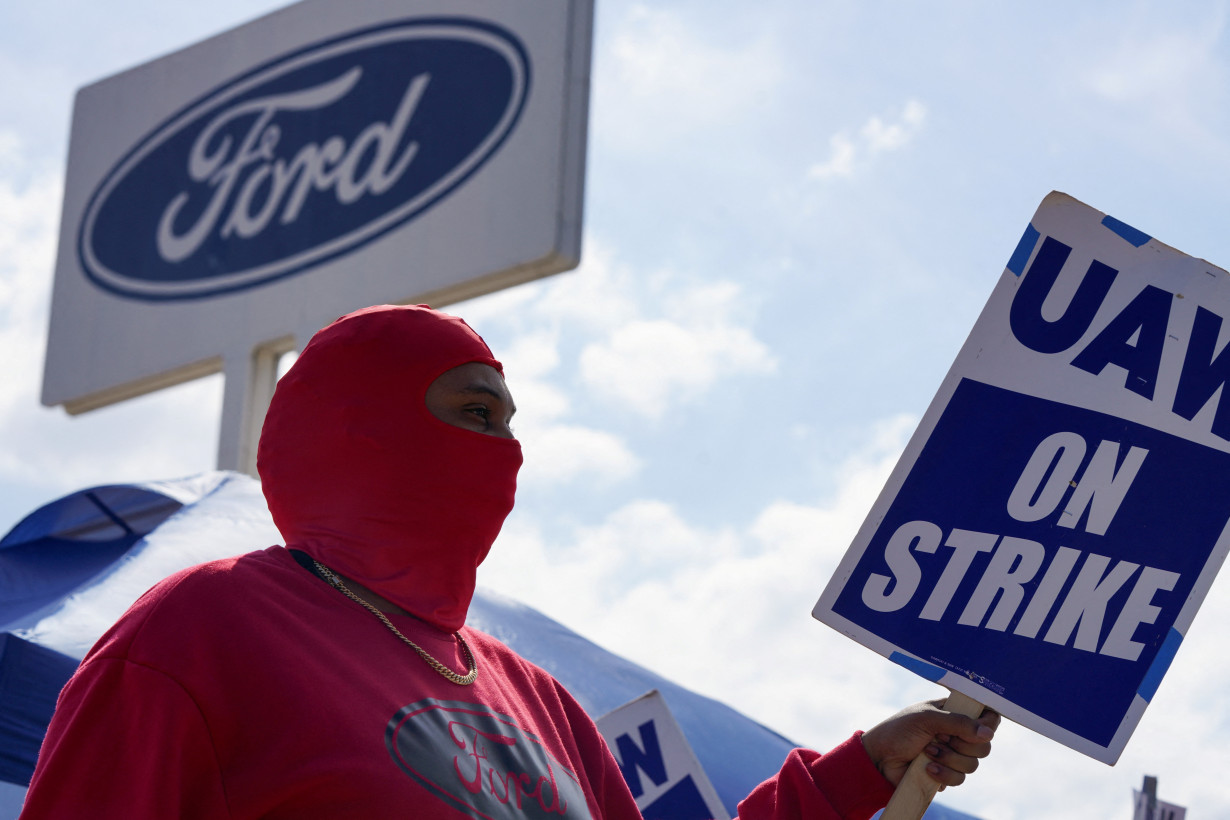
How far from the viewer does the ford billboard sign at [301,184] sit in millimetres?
7137

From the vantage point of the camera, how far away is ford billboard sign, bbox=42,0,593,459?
7137 mm

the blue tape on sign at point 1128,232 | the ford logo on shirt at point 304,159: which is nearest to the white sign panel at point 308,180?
the ford logo on shirt at point 304,159

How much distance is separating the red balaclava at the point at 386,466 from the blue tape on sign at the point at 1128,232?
94 cm

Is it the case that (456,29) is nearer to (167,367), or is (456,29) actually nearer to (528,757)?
(167,367)

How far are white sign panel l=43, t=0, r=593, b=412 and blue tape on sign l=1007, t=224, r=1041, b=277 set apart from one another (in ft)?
15.9

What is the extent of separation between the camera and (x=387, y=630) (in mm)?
1644

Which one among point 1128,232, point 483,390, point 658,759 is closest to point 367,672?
point 483,390

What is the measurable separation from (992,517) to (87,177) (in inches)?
320

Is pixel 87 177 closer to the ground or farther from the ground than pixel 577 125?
closer to the ground

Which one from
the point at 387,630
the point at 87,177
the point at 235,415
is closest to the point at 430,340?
the point at 387,630

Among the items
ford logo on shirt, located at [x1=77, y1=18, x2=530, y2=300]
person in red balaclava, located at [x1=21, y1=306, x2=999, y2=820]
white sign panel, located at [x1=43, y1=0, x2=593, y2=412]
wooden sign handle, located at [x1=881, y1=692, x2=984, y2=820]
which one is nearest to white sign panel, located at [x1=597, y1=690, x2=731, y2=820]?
person in red balaclava, located at [x1=21, y1=306, x2=999, y2=820]

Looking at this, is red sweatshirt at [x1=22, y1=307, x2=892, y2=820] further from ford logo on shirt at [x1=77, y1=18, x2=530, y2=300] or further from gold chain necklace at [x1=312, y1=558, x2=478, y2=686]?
ford logo on shirt at [x1=77, y1=18, x2=530, y2=300]

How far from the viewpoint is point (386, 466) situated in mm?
1713

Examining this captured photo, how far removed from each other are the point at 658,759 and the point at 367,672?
264 centimetres
